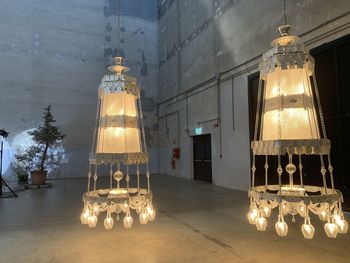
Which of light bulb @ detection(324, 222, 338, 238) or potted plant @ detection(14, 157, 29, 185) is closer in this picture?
light bulb @ detection(324, 222, 338, 238)

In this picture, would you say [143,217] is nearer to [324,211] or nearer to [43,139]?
[324,211]

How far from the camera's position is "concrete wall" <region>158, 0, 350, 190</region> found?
6887mm

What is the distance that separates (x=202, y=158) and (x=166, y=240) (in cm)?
756

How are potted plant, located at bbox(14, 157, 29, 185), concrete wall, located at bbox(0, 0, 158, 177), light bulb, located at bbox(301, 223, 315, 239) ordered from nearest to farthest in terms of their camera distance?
light bulb, located at bbox(301, 223, 315, 239), potted plant, located at bbox(14, 157, 29, 185), concrete wall, located at bbox(0, 0, 158, 177)

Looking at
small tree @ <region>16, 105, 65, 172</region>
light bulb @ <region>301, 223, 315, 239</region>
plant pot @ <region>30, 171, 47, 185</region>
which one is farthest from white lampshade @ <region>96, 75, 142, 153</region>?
small tree @ <region>16, 105, 65, 172</region>

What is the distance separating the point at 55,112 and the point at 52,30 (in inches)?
146

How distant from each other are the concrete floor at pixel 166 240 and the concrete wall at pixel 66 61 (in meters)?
7.81

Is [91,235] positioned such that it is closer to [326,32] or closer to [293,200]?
[293,200]

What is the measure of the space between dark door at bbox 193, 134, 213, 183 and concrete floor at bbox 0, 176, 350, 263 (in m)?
4.69

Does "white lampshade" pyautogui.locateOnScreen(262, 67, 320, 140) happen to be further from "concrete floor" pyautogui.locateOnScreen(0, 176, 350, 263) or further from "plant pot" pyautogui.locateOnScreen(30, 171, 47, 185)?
"plant pot" pyautogui.locateOnScreen(30, 171, 47, 185)

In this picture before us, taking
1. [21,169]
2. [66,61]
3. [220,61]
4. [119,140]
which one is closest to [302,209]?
[119,140]

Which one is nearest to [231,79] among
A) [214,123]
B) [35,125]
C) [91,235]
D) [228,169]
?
[214,123]

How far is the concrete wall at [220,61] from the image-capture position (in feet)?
22.6

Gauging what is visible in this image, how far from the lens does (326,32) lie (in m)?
6.25
